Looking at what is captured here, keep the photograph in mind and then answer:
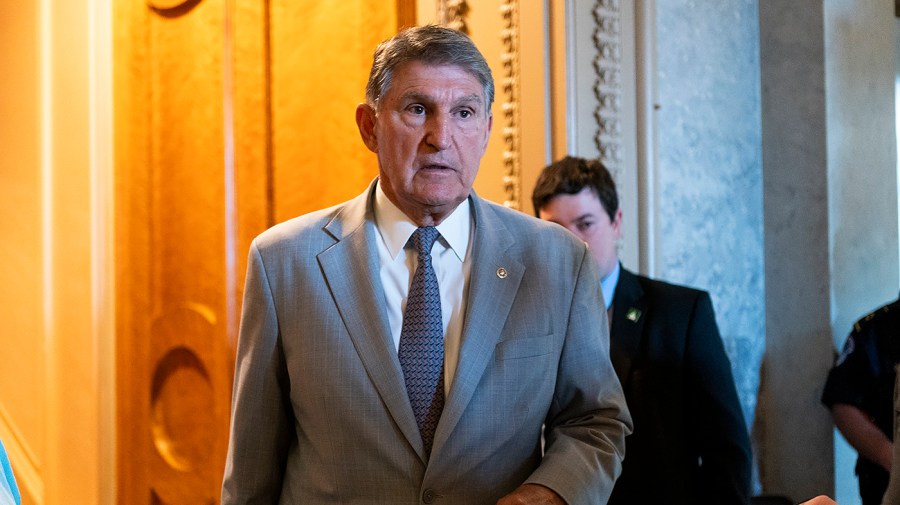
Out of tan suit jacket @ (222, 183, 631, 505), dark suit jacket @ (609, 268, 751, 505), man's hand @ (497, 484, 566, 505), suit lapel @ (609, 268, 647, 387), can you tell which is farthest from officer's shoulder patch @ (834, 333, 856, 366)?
man's hand @ (497, 484, 566, 505)

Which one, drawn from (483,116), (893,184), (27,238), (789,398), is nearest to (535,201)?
(483,116)

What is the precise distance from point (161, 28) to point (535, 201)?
2.14 metres

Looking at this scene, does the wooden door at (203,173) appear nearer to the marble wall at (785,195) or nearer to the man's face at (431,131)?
the marble wall at (785,195)

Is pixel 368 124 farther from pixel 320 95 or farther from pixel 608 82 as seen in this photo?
pixel 320 95

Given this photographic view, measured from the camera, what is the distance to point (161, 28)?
404 cm

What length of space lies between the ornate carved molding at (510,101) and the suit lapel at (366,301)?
0.97 meters

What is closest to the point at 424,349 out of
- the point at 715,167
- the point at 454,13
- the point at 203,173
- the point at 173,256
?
the point at 454,13

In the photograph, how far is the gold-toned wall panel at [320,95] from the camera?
3.29 metres

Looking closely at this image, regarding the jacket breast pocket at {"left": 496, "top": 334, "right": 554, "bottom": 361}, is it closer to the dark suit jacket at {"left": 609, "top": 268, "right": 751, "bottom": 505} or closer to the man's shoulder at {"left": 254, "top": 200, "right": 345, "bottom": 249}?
the man's shoulder at {"left": 254, "top": 200, "right": 345, "bottom": 249}

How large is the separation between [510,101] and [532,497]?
58.2 inches

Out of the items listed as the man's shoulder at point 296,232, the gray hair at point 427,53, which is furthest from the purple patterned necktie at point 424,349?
the gray hair at point 427,53

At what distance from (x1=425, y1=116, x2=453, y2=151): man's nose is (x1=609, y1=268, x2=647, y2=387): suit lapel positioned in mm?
970

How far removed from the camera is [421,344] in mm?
1797

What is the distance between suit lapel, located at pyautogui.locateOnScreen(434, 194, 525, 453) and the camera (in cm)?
173
